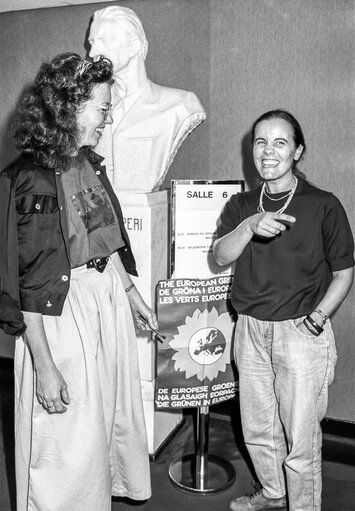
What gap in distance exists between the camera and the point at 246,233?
1.83 meters

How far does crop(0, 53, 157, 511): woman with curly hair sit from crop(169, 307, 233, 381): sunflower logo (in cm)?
40

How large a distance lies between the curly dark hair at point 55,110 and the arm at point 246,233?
615 millimetres

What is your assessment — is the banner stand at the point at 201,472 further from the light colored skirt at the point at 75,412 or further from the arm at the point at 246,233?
the arm at the point at 246,233

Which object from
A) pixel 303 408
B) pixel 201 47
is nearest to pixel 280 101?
pixel 201 47

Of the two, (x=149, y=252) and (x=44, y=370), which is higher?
(x=149, y=252)

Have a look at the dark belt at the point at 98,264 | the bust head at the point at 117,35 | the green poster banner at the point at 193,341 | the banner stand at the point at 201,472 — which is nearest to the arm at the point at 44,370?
the dark belt at the point at 98,264

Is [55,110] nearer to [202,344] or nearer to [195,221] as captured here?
[195,221]

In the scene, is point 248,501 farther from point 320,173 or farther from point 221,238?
point 320,173

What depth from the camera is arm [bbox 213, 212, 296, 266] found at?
1700 millimetres

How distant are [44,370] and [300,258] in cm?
93

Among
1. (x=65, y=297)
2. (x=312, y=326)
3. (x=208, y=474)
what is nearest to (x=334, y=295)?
(x=312, y=326)

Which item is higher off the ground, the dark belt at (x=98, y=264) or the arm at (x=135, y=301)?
the dark belt at (x=98, y=264)

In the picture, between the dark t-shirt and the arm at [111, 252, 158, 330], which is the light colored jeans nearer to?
the dark t-shirt

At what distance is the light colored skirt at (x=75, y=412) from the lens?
1.68 meters
